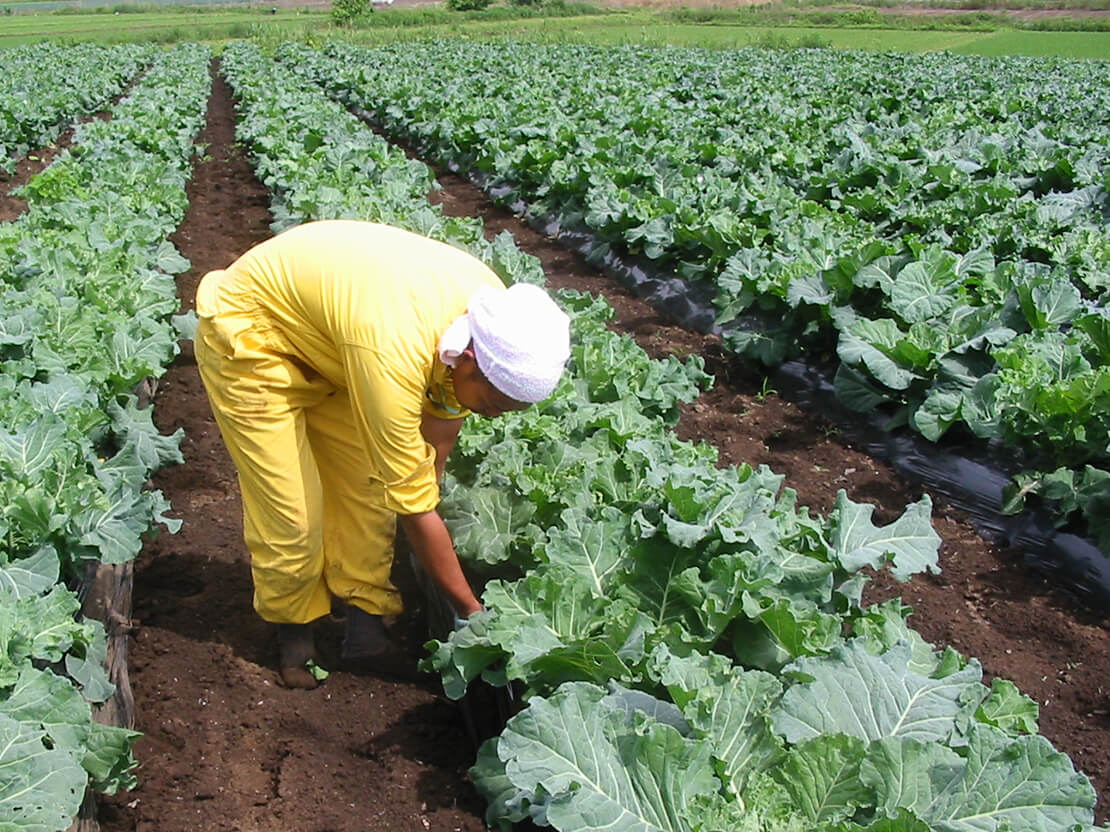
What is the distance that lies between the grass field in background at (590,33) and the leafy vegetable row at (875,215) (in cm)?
1829

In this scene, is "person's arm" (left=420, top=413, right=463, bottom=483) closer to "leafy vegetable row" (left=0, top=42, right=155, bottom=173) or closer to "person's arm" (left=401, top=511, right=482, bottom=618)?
"person's arm" (left=401, top=511, right=482, bottom=618)

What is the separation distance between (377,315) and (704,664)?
1.36m

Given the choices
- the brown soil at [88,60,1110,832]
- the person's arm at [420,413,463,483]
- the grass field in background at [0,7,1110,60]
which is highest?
the grass field in background at [0,7,1110,60]

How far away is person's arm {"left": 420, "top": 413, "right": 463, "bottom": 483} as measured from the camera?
309cm

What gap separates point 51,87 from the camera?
20.2 m

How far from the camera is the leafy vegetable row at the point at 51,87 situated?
15625mm

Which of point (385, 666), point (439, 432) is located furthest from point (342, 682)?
point (439, 432)

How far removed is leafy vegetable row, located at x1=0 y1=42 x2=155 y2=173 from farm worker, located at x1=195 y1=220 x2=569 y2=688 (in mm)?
12747

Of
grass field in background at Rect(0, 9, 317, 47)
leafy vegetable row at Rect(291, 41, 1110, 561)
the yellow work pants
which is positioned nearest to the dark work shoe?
the yellow work pants

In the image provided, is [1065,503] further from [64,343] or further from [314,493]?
[64,343]

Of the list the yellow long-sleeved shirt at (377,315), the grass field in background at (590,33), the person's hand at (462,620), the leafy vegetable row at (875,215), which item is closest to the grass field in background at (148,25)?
the grass field in background at (590,33)

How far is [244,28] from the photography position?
48062 millimetres

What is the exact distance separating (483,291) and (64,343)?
127 inches

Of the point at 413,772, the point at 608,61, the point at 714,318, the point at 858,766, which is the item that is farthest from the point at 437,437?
the point at 608,61
